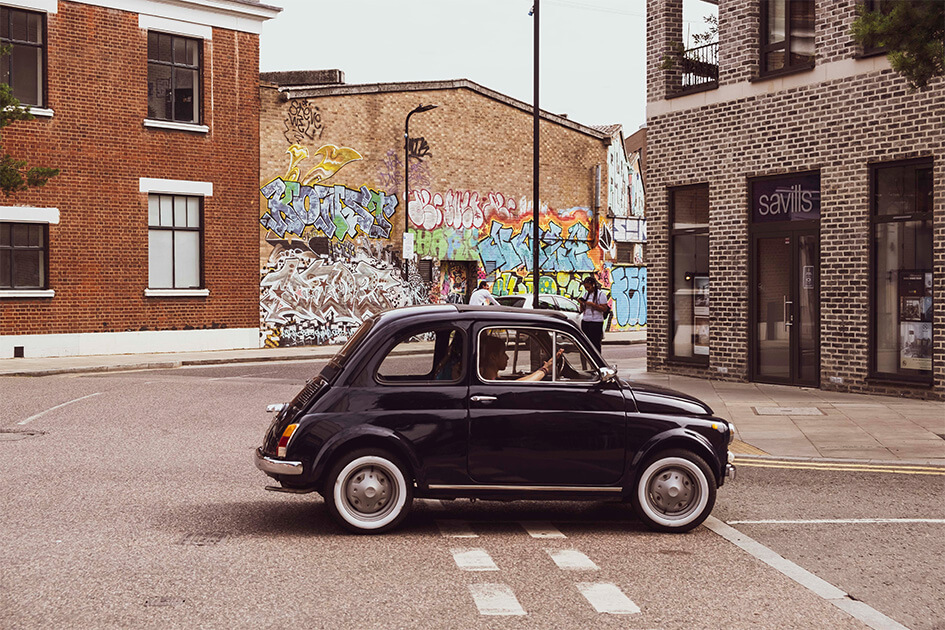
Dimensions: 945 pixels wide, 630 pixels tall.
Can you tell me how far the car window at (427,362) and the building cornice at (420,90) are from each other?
76.2 feet

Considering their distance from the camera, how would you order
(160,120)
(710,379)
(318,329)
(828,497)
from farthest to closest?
(318,329) < (160,120) < (710,379) < (828,497)

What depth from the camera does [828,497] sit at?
30.1 ft

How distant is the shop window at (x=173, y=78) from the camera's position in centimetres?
2714

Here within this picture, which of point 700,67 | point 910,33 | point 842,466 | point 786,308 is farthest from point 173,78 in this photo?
point 842,466

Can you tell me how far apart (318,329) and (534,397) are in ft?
78.1

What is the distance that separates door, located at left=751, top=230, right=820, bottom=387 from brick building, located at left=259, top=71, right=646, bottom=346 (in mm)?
14037

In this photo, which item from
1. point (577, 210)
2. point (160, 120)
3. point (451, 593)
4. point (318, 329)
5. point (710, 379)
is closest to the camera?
point (451, 593)

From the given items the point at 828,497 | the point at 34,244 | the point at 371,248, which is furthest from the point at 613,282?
the point at 828,497

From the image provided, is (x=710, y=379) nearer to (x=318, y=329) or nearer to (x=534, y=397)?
(x=534, y=397)

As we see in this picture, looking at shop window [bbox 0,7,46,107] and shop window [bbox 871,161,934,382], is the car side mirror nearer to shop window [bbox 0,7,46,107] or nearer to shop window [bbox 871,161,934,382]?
shop window [bbox 871,161,934,382]

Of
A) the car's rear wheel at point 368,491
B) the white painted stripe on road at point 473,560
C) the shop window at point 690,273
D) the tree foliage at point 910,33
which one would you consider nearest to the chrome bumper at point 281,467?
the car's rear wheel at point 368,491

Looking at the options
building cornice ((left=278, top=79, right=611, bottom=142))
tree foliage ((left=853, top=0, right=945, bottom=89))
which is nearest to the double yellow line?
tree foliage ((left=853, top=0, right=945, bottom=89))

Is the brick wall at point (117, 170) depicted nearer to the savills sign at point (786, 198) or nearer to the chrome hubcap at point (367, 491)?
the savills sign at point (786, 198)

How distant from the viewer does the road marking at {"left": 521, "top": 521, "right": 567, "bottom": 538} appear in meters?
7.62
